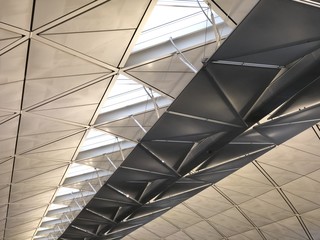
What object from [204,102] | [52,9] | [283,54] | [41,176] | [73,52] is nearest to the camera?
[52,9]

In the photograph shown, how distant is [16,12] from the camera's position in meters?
15.6

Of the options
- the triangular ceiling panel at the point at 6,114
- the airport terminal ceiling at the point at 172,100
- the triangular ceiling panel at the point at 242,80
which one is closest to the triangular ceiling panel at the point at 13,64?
the airport terminal ceiling at the point at 172,100

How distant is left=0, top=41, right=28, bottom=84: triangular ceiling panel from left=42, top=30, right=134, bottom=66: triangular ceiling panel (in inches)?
62.1

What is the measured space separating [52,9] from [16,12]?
1.44 metres

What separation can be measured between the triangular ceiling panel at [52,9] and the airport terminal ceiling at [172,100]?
69 millimetres

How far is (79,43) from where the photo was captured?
61.4 feet

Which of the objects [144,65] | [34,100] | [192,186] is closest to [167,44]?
[144,65]

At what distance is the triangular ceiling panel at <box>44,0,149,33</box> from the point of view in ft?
54.4

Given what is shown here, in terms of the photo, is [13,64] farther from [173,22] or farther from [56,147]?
[56,147]

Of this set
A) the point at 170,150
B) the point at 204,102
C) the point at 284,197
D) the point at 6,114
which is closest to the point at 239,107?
the point at 204,102

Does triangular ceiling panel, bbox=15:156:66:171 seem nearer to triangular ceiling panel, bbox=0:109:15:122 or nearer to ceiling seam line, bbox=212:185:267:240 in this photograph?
triangular ceiling panel, bbox=0:109:15:122

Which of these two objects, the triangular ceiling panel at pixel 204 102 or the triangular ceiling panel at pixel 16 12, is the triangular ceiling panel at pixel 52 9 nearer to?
the triangular ceiling panel at pixel 16 12

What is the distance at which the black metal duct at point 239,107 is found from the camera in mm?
15156

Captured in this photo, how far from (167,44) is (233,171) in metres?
18.3
